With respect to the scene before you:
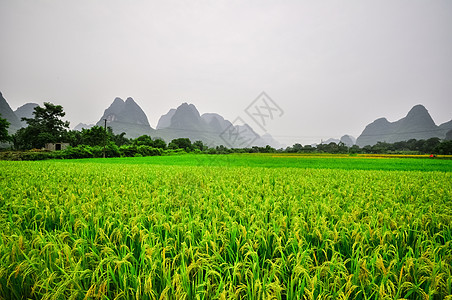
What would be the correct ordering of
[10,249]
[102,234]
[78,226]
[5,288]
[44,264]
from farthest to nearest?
1. [78,226]
2. [102,234]
3. [10,249]
4. [44,264]
5. [5,288]

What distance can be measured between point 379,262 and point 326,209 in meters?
1.73

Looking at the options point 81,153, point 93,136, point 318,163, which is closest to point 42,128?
point 93,136

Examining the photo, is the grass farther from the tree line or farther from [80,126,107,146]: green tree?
[80,126,107,146]: green tree

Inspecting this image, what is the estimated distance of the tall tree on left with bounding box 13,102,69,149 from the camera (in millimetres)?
66062

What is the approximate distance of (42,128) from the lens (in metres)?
69.4

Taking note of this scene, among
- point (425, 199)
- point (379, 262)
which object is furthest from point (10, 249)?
point (425, 199)

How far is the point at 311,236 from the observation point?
8.41 feet

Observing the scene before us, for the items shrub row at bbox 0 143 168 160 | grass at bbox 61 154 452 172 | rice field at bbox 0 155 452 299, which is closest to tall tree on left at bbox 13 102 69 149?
shrub row at bbox 0 143 168 160

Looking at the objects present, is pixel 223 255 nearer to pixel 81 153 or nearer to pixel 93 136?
pixel 81 153

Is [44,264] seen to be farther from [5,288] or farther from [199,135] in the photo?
[199,135]

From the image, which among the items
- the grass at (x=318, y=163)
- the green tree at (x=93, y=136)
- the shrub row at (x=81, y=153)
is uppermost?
the green tree at (x=93, y=136)

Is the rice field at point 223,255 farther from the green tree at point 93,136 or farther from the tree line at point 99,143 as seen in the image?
the green tree at point 93,136

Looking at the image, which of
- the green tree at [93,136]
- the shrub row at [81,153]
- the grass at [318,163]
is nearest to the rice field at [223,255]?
the grass at [318,163]

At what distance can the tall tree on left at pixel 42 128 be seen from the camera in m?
66.1
